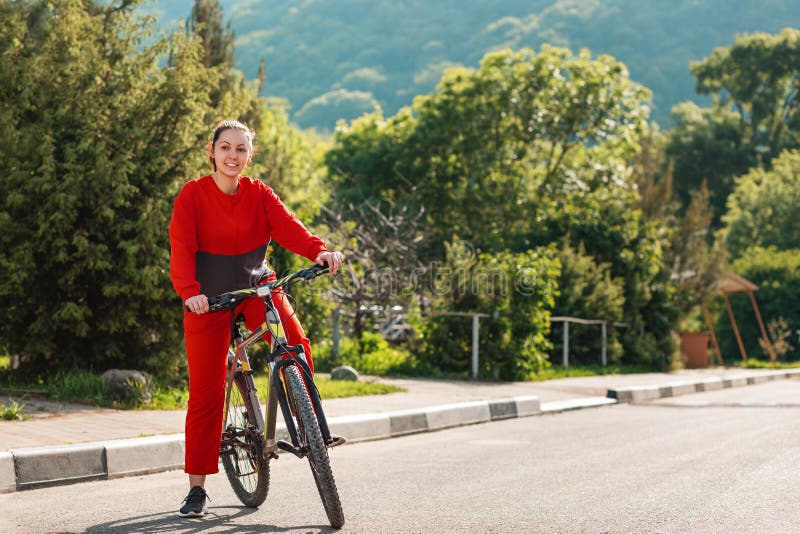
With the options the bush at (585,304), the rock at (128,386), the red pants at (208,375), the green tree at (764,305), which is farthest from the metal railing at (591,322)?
the red pants at (208,375)

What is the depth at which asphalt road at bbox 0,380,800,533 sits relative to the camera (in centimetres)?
494

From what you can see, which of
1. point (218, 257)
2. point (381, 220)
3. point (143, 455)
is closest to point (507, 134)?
point (381, 220)

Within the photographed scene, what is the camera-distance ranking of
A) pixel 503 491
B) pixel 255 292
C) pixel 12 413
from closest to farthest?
pixel 255 292, pixel 503 491, pixel 12 413

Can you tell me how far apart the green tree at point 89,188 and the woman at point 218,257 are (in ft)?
16.2

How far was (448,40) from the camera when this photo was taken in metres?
148

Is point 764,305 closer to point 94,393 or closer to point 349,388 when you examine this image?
point 349,388

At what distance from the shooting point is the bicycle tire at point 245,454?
5320 mm

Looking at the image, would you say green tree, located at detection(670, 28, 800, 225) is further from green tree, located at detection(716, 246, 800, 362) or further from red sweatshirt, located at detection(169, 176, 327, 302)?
red sweatshirt, located at detection(169, 176, 327, 302)

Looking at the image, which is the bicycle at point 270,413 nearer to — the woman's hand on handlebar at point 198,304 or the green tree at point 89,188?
the woman's hand on handlebar at point 198,304

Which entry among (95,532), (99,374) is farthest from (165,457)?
(99,374)

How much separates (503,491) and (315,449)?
1.79 meters

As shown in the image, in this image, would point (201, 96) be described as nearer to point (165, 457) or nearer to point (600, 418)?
point (165, 457)

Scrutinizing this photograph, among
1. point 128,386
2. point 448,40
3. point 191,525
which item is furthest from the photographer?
point 448,40

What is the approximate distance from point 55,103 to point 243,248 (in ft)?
19.7
